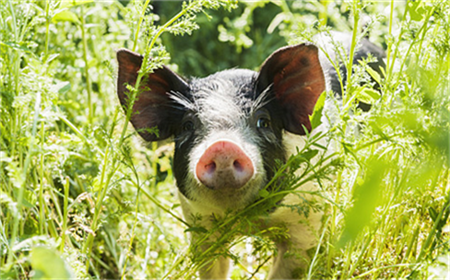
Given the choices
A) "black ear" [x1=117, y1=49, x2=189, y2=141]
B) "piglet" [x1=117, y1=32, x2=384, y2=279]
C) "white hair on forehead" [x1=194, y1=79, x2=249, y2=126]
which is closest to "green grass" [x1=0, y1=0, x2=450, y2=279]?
"piglet" [x1=117, y1=32, x2=384, y2=279]

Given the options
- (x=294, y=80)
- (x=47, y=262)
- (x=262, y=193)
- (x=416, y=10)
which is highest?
(x=416, y=10)

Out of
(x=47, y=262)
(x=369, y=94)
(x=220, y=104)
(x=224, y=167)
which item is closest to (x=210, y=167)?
(x=224, y=167)

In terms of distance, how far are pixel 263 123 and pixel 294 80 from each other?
247mm

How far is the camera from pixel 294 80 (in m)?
2.90

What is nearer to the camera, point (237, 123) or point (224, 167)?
point (224, 167)

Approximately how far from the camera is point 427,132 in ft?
6.30

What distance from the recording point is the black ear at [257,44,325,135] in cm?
279

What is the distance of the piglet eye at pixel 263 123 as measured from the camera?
9.36 feet

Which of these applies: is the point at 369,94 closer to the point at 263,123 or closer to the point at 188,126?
the point at 263,123

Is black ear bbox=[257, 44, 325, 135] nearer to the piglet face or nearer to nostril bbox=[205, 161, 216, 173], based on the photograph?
the piglet face

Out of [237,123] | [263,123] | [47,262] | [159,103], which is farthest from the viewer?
[159,103]

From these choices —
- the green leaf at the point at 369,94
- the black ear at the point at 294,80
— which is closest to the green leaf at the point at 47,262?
the green leaf at the point at 369,94

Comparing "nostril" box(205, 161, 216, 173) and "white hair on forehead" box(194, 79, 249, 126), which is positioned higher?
"white hair on forehead" box(194, 79, 249, 126)

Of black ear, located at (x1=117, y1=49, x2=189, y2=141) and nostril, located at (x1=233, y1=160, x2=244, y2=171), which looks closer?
nostril, located at (x1=233, y1=160, x2=244, y2=171)
